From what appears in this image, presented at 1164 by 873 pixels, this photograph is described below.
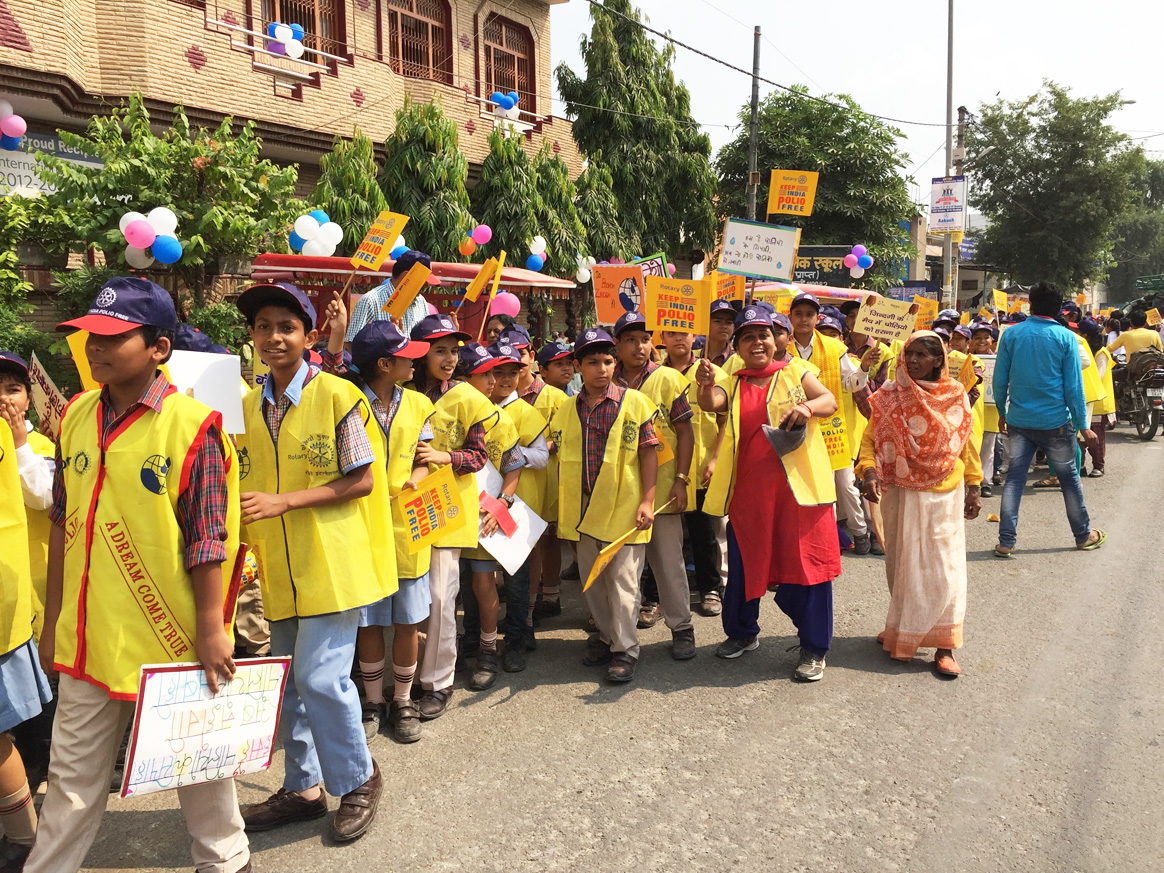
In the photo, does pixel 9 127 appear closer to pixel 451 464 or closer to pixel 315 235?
pixel 315 235

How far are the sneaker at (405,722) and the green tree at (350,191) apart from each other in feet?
29.8

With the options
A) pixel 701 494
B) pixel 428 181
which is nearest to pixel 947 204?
pixel 428 181

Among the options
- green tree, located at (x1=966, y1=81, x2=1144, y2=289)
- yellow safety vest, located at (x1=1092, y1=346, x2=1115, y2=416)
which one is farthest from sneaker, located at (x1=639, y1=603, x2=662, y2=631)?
green tree, located at (x1=966, y1=81, x2=1144, y2=289)

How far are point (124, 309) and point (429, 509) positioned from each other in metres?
1.77

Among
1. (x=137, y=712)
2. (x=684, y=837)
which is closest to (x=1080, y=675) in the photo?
(x=684, y=837)

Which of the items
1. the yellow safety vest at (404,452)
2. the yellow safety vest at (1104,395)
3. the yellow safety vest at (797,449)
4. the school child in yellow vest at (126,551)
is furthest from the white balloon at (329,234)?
the yellow safety vest at (1104,395)

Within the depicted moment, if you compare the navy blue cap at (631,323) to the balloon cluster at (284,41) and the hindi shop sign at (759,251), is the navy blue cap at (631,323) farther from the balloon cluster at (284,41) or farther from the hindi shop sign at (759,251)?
the balloon cluster at (284,41)

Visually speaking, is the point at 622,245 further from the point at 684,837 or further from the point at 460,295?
the point at 684,837

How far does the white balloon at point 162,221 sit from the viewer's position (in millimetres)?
7883

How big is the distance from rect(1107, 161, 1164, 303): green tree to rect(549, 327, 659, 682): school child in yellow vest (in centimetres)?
6636

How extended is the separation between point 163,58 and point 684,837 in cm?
1185

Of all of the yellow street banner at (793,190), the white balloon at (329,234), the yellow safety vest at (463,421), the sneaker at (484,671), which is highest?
the yellow street banner at (793,190)

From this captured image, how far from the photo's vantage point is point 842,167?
75.7ft

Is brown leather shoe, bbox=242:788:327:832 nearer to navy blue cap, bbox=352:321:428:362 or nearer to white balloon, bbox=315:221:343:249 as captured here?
navy blue cap, bbox=352:321:428:362
